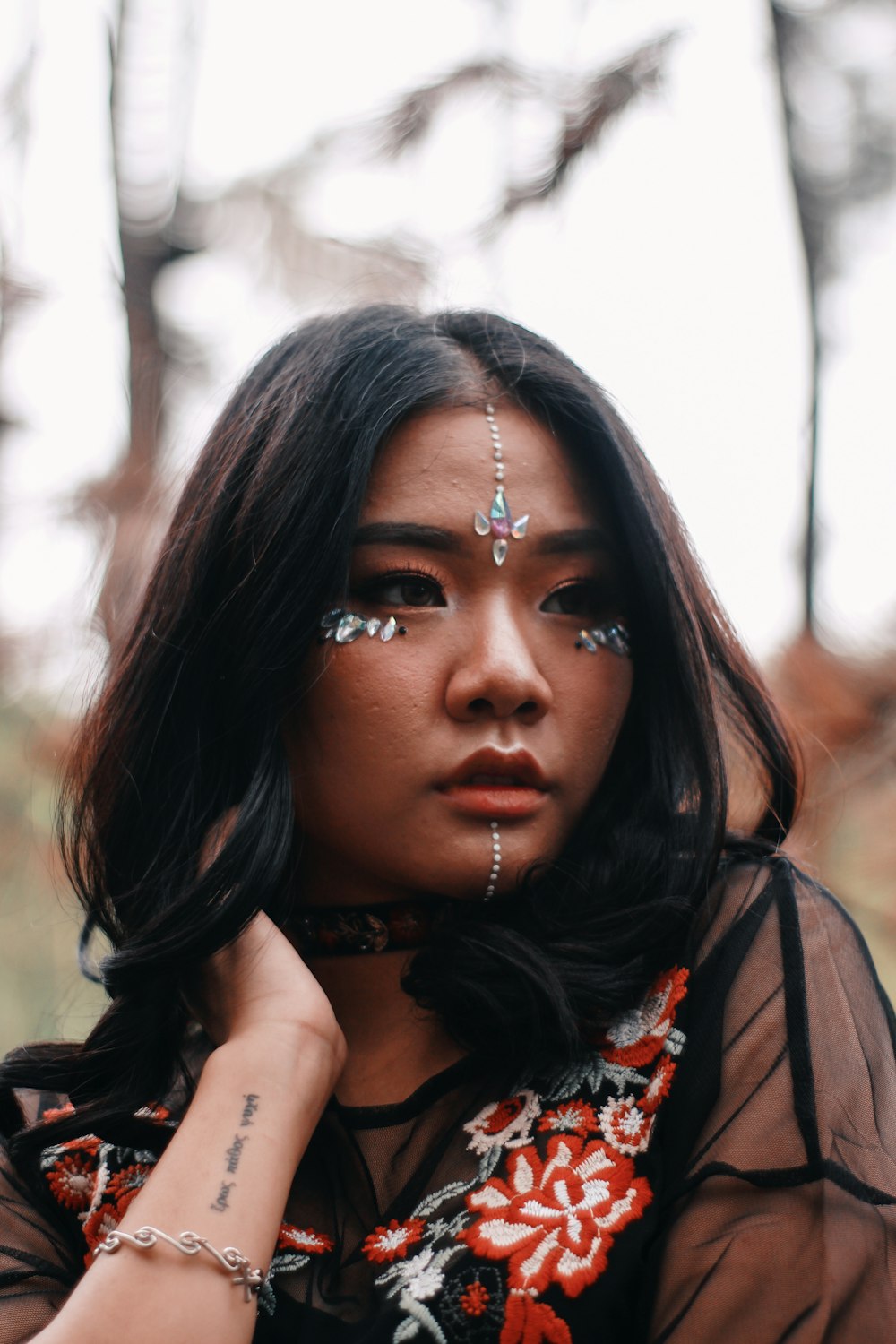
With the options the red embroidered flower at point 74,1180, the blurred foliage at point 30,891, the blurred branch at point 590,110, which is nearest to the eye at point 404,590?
the red embroidered flower at point 74,1180

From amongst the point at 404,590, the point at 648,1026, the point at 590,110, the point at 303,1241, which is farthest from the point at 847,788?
the point at 590,110

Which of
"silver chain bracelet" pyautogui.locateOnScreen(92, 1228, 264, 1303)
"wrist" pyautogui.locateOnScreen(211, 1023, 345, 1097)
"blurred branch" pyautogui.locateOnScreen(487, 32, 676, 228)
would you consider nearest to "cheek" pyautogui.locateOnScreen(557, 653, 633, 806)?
"wrist" pyautogui.locateOnScreen(211, 1023, 345, 1097)

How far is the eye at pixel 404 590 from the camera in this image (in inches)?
75.1

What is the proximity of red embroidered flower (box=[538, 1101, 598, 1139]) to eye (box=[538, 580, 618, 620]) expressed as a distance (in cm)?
72

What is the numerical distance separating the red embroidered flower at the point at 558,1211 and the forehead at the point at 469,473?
35.4 inches

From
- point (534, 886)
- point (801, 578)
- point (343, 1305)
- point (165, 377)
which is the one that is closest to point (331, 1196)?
point (343, 1305)

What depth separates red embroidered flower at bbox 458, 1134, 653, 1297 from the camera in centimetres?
151

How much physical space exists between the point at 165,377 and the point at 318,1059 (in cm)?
275

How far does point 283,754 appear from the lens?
1.97 metres

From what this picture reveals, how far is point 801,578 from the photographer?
10.2 ft

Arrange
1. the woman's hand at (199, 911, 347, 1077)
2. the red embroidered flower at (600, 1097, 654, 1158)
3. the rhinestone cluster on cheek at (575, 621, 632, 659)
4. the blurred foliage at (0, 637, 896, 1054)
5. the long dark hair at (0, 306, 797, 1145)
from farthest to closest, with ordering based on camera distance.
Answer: the blurred foliage at (0, 637, 896, 1054), the rhinestone cluster on cheek at (575, 621, 632, 659), the long dark hair at (0, 306, 797, 1145), the woman's hand at (199, 911, 347, 1077), the red embroidered flower at (600, 1097, 654, 1158)

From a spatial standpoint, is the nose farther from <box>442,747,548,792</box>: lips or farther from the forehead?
the forehead

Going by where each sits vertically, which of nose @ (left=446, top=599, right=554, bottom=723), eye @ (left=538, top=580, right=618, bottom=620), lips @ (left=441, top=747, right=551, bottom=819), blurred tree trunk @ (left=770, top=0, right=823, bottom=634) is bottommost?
lips @ (left=441, top=747, right=551, bottom=819)

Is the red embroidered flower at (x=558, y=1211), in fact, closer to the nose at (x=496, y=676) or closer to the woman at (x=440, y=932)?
the woman at (x=440, y=932)
